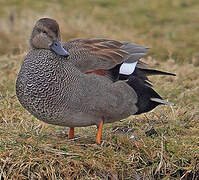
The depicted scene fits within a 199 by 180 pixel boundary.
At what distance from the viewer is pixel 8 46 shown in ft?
28.3

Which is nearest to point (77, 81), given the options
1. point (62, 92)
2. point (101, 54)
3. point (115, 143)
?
point (62, 92)

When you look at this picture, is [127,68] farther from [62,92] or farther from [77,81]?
[62,92]

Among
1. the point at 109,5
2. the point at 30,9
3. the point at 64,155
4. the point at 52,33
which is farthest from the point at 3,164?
the point at 109,5

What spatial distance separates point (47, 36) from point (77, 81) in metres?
0.41

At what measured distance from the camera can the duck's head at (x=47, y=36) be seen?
397 cm

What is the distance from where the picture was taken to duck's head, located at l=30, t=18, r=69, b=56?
3.97 m

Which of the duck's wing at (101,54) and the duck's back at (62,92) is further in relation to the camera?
the duck's wing at (101,54)

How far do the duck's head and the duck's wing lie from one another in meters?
0.13

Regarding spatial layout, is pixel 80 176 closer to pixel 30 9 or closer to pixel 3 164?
pixel 3 164

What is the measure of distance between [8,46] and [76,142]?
15.5 feet

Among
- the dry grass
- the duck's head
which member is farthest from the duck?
the dry grass

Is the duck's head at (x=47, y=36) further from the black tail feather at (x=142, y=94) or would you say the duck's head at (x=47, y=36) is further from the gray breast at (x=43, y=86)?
the black tail feather at (x=142, y=94)

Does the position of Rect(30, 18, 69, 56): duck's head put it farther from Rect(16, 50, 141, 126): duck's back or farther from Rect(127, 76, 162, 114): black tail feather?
Rect(127, 76, 162, 114): black tail feather

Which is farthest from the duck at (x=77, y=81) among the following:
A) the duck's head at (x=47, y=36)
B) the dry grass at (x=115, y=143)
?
the dry grass at (x=115, y=143)
